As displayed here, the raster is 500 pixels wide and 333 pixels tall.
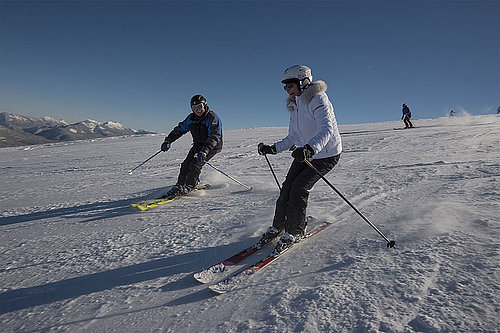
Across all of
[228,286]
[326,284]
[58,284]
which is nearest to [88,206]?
[58,284]

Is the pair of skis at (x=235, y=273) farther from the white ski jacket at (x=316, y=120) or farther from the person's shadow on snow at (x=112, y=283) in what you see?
the white ski jacket at (x=316, y=120)

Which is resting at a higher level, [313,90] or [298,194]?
[313,90]

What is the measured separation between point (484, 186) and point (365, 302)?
3.78 m

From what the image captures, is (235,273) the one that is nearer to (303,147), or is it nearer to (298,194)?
(298,194)

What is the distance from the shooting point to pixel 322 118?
3.16 metres

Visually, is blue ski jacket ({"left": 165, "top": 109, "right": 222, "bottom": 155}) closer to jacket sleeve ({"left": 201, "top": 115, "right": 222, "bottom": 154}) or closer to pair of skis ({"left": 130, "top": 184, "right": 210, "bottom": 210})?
jacket sleeve ({"left": 201, "top": 115, "right": 222, "bottom": 154})

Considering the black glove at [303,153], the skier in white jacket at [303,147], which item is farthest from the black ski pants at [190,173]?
the black glove at [303,153]

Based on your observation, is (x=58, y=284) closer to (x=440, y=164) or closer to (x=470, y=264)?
(x=470, y=264)

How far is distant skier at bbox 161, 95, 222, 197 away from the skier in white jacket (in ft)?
8.07

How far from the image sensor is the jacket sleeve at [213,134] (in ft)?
19.3

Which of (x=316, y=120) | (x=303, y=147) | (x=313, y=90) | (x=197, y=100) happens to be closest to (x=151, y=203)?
(x=197, y=100)

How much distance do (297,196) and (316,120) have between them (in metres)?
0.96

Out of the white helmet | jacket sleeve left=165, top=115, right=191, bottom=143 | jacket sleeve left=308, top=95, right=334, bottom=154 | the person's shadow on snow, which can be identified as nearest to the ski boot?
the person's shadow on snow

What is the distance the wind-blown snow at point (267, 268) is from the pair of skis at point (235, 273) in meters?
0.07
